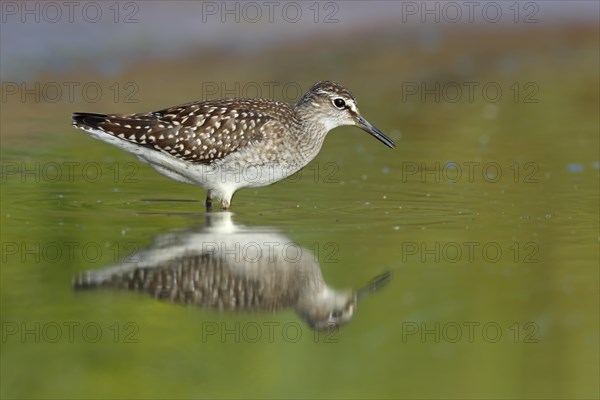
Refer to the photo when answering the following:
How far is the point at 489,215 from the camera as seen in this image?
1298cm

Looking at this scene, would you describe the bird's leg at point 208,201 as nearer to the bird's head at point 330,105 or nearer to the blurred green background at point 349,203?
the blurred green background at point 349,203

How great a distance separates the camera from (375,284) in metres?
10.2

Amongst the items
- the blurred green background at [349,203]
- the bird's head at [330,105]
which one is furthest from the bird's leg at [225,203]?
the bird's head at [330,105]

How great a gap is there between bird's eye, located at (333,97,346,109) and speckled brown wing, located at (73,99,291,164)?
1.00 meters

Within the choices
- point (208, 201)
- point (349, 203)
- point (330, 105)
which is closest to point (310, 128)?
Result: point (330, 105)

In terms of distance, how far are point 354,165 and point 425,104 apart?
4.96m

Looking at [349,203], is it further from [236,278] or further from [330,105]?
[236,278]

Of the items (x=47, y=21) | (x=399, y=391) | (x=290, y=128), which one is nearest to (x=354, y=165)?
(x=290, y=128)

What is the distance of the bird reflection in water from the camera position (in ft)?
32.0

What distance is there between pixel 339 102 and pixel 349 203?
49.6 inches

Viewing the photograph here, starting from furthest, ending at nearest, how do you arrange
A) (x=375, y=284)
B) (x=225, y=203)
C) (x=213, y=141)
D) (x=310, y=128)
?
(x=310, y=128)
(x=225, y=203)
(x=213, y=141)
(x=375, y=284)

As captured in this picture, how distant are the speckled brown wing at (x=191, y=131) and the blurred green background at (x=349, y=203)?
0.70 metres

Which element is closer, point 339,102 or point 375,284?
point 375,284

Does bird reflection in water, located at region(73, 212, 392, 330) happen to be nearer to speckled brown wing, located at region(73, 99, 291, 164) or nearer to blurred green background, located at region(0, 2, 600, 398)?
blurred green background, located at region(0, 2, 600, 398)
